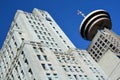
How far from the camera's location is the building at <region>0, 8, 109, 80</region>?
57.2 m

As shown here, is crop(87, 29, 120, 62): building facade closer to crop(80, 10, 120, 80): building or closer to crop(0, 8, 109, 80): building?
crop(80, 10, 120, 80): building

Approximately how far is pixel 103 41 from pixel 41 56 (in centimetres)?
3767

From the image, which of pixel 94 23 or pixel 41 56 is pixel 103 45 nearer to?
pixel 94 23

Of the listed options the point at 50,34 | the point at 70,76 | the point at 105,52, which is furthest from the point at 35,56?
the point at 105,52

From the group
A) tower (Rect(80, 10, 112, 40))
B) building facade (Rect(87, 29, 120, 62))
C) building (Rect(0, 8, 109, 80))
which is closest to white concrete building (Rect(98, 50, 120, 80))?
building facade (Rect(87, 29, 120, 62))

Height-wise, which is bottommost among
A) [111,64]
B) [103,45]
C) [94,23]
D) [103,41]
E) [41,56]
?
[111,64]

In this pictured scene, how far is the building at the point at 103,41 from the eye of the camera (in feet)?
266

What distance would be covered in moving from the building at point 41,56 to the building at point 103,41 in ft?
33.2

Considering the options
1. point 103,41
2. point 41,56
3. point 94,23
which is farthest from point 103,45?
point 41,56

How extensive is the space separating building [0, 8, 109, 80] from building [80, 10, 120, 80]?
1013 cm

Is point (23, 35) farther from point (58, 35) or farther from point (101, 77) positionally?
point (101, 77)

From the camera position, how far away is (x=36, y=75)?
53.8 metres

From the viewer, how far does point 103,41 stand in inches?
3602

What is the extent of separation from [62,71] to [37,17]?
39789mm
